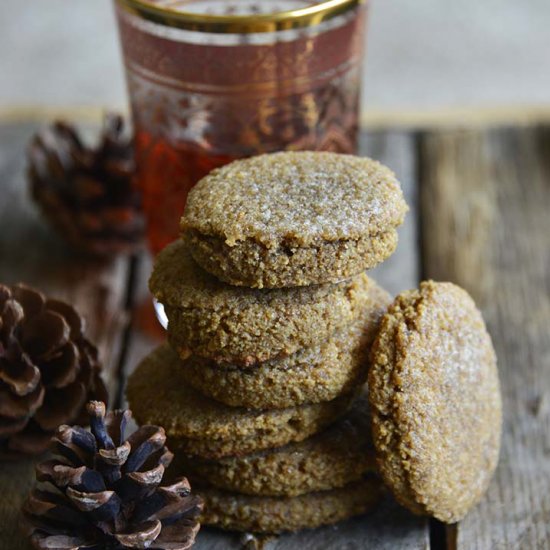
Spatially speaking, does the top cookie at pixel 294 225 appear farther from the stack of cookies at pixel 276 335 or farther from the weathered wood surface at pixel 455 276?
the weathered wood surface at pixel 455 276

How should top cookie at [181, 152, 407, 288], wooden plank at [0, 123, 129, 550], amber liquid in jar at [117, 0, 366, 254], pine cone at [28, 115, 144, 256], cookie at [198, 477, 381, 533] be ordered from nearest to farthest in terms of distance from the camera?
top cookie at [181, 152, 407, 288]
cookie at [198, 477, 381, 533]
amber liquid in jar at [117, 0, 366, 254]
wooden plank at [0, 123, 129, 550]
pine cone at [28, 115, 144, 256]

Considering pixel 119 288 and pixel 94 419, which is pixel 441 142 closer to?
pixel 119 288

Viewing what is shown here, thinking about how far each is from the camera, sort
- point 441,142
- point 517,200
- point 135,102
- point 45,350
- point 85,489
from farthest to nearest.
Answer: point 441,142 → point 517,200 → point 135,102 → point 45,350 → point 85,489

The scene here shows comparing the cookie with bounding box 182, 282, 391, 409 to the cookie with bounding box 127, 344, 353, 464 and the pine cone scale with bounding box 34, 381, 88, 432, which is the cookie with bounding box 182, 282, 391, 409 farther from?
the pine cone scale with bounding box 34, 381, 88, 432

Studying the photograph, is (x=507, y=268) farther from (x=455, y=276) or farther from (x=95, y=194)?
(x=95, y=194)

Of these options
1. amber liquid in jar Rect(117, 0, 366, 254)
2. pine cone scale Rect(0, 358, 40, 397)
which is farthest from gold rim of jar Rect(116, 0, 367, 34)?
pine cone scale Rect(0, 358, 40, 397)

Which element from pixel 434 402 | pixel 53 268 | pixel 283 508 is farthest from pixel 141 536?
pixel 53 268

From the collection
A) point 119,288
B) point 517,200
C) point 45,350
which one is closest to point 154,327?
point 119,288
